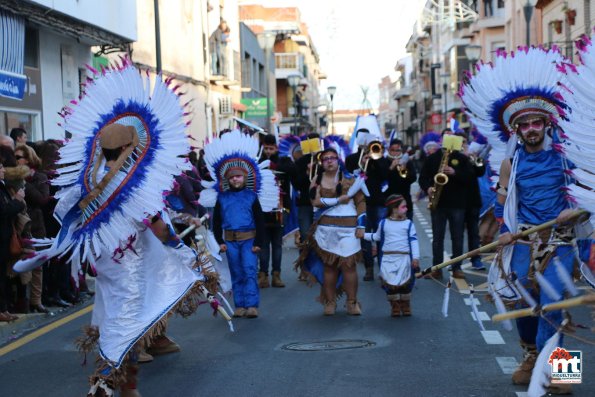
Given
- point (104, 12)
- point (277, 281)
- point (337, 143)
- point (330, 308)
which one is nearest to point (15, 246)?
point (330, 308)

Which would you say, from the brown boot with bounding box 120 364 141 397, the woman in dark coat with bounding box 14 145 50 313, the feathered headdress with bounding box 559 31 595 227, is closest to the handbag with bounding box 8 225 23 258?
the woman in dark coat with bounding box 14 145 50 313

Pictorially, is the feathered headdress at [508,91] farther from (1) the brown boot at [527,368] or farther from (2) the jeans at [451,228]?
(2) the jeans at [451,228]

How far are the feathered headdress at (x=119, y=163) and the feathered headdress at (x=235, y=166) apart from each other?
415 cm

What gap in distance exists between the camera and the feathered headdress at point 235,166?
11508 mm

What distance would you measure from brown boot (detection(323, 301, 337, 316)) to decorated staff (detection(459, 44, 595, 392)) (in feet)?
11.8

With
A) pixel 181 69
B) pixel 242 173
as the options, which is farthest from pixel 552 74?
pixel 181 69

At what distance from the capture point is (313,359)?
857cm

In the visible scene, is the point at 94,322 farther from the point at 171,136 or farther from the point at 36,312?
the point at 36,312

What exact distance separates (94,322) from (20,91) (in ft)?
37.5

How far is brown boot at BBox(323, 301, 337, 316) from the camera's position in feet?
36.7

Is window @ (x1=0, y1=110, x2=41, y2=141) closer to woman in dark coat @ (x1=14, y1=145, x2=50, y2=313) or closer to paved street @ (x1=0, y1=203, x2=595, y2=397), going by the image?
woman in dark coat @ (x1=14, y1=145, x2=50, y2=313)

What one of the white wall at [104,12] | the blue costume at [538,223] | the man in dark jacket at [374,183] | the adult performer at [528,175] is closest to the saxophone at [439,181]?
the man in dark jacket at [374,183]

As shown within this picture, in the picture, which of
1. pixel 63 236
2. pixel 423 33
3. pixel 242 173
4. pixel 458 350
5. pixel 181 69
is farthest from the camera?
pixel 423 33

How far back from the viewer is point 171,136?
23.4 ft
